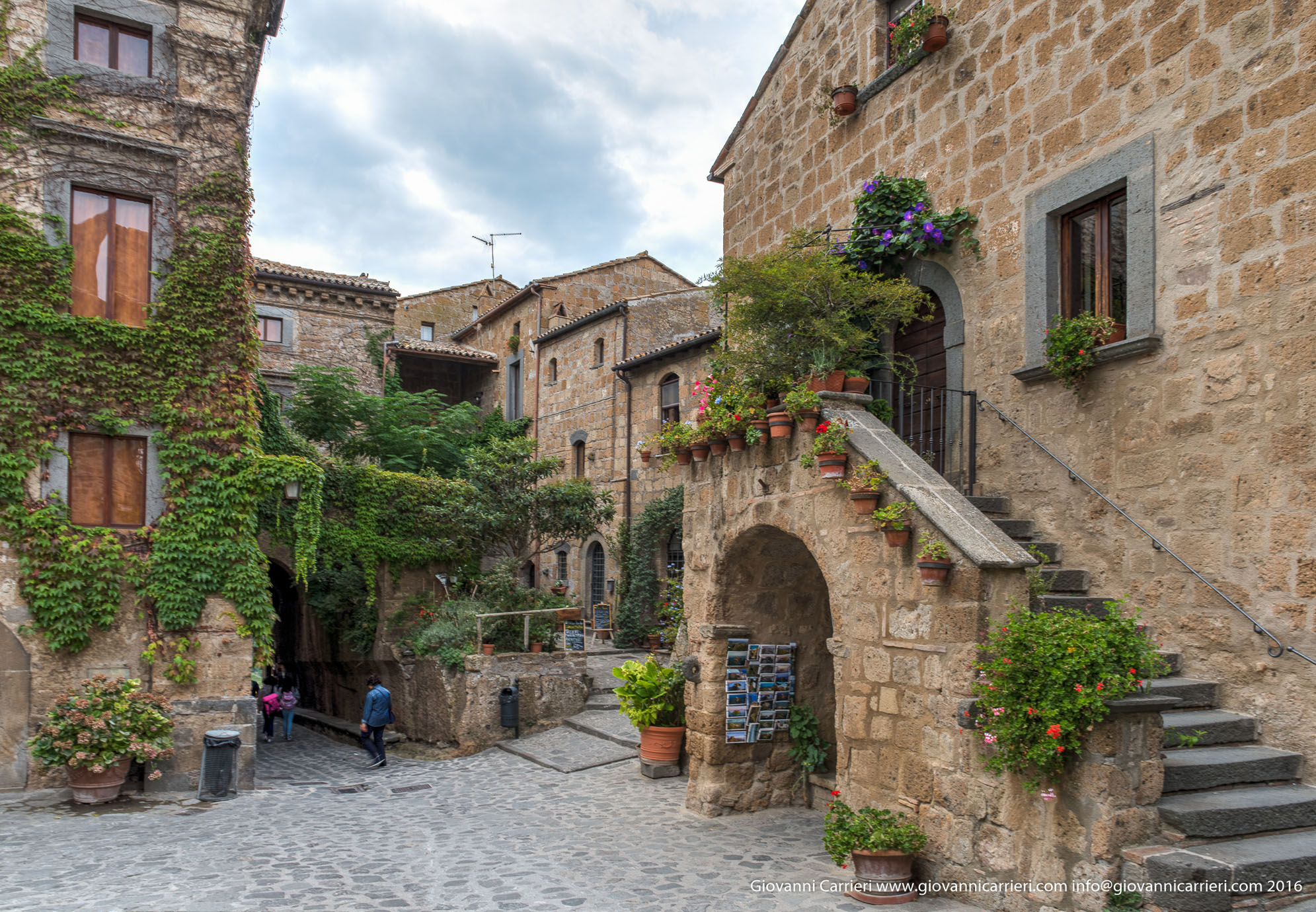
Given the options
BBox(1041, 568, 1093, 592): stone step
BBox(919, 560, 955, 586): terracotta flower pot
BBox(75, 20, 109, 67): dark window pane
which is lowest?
BBox(1041, 568, 1093, 592): stone step

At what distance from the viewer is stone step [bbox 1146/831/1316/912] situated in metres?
4.46

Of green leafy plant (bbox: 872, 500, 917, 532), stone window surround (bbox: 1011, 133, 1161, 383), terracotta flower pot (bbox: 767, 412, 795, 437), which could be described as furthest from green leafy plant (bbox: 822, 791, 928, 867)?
stone window surround (bbox: 1011, 133, 1161, 383)

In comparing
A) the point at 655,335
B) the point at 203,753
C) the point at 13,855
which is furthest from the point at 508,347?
the point at 13,855

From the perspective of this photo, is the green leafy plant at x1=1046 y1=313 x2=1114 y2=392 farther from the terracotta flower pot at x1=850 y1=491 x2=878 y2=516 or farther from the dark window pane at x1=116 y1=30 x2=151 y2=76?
the dark window pane at x1=116 y1=30 x2=151 y2=76

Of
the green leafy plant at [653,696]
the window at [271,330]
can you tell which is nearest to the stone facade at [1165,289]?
the green leafy plant at [653,696]

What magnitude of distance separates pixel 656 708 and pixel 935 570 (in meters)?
5.67

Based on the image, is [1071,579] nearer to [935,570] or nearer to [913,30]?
[935,570]

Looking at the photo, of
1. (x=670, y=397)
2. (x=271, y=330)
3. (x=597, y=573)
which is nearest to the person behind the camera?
(x=670, y=397)

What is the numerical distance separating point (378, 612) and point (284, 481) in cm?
516

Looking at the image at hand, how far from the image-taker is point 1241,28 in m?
6.09

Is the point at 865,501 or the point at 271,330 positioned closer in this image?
the point at 865,501

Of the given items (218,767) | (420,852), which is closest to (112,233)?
(218,767)

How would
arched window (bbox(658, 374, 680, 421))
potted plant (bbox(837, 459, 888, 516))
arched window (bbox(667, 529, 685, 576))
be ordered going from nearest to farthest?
1. potted plant (bbox(837, 459, 888, 516))
2. arched window (bbox(667, 529, 685, 576))
3. arched window (bbox(658, 374, 680, 421))

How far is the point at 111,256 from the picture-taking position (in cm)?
1102
